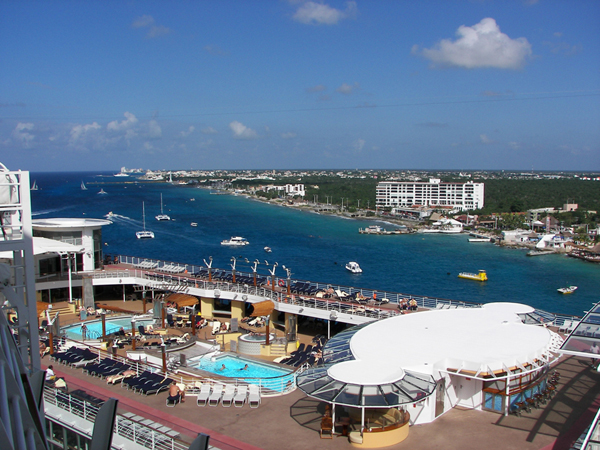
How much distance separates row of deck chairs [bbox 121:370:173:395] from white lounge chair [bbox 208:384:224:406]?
1286 millimetres

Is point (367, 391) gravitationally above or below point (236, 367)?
above

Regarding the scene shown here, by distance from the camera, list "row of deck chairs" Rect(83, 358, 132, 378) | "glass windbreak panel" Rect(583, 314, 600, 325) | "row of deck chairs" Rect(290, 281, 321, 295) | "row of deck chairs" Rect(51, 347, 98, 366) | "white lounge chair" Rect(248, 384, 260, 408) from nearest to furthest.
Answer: "glass windbreak panel" Rect(583, 314, 600, 325), "white lounge chair" Rect(248, 384, 260, 408), "row of deck chairs" Rect(83, 358, 132, 378), "row of deck chairs" Rect(51, 347, 98, 366), "row of deck chairs" Rect(290, 281, 321, 295)

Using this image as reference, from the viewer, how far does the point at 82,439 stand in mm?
10984

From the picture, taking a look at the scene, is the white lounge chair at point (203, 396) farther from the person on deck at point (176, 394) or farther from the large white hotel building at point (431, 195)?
the large white hotel building at point (431, 195)

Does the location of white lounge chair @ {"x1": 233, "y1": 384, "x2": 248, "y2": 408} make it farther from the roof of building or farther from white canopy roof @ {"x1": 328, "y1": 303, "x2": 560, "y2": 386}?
the roof of building

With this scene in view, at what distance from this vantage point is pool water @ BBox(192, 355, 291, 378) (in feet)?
53.6

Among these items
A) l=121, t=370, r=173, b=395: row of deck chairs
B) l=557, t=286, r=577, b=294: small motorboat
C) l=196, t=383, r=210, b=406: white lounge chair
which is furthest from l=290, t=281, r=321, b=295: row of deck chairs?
l=557, t=286, r=577, b=294: small motorboat

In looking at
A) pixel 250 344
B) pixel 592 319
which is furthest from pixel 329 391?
pixel 250 344

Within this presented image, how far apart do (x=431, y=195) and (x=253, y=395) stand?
110136mm

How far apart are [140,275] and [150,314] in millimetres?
5734

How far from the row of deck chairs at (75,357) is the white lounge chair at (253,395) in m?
5.50

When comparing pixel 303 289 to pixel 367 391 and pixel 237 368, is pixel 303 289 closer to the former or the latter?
pixel 237 368

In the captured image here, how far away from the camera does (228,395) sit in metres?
13.0

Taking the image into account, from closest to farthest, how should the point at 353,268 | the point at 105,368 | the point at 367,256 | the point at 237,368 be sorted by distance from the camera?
the point at 105,368 → the point at 237,368 → the point at 353,268 → the point at 367,256
